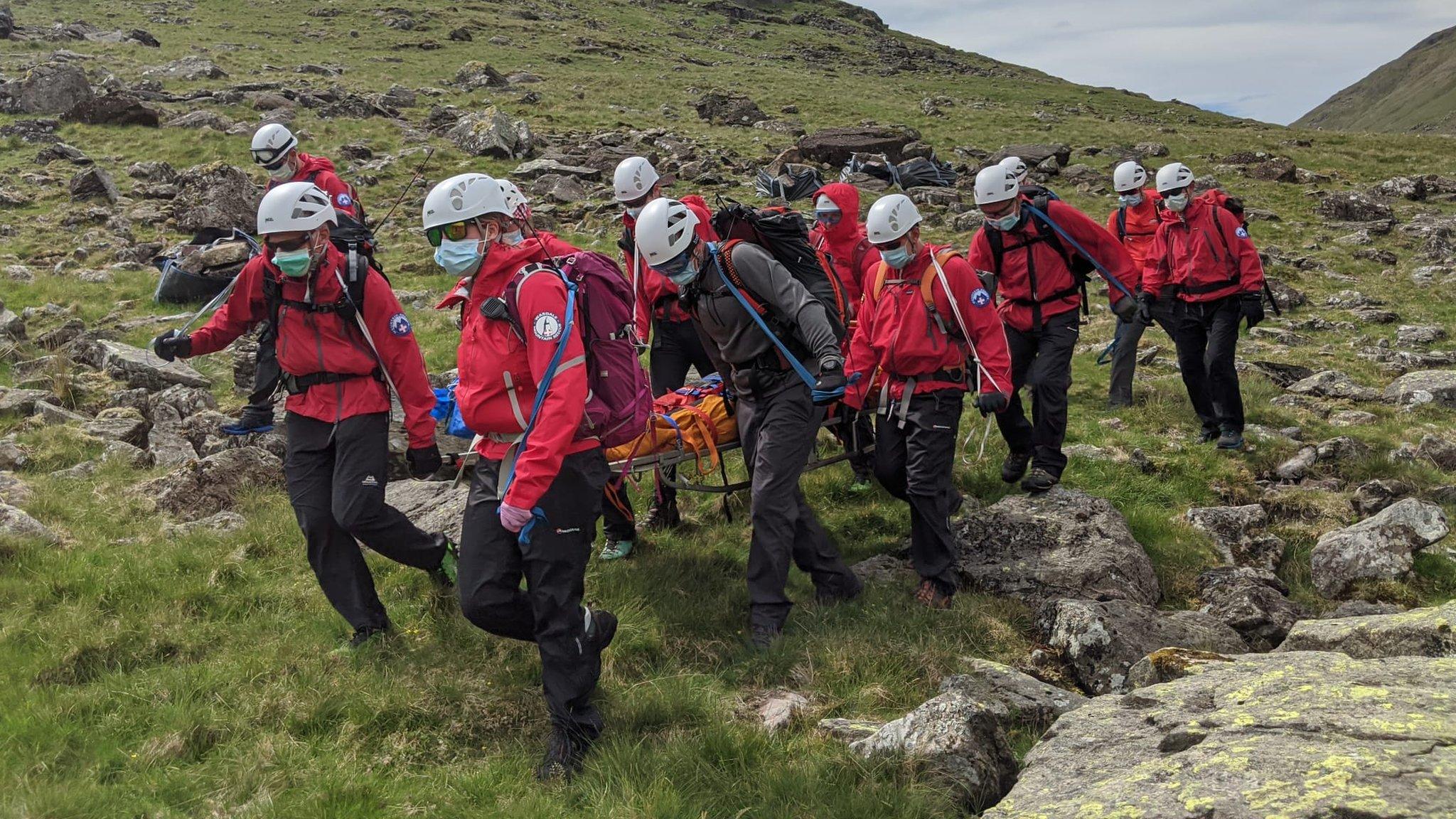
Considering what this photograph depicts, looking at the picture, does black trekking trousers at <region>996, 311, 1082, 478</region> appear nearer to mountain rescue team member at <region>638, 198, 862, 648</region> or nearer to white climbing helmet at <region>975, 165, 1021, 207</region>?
white climbing helmet at <region>975, 165, 1021, 207</region>

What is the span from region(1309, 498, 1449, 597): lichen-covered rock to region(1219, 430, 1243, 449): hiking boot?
8.52 feet

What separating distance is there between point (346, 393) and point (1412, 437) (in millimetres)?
12191

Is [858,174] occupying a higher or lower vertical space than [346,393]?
higher

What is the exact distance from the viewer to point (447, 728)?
559cm

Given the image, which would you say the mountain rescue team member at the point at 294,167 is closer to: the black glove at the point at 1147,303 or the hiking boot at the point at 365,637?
the hiking boot at the point at 365,637

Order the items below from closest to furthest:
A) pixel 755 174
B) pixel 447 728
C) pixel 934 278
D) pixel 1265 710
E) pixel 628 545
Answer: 1. pixel 1265 710
2. pixel 447 728
3. pixel 934 278
4. pixel 628 545
5. pixel 755 174

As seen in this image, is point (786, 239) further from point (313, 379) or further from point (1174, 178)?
point (1174, 178)

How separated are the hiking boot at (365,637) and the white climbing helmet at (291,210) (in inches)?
→ 110

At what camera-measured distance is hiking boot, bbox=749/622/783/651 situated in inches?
263

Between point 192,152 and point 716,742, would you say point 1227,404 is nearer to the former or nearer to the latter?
point 716,742

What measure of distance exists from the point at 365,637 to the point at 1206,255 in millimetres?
10026

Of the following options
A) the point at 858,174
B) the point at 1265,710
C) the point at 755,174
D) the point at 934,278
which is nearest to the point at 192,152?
the point at 755,174

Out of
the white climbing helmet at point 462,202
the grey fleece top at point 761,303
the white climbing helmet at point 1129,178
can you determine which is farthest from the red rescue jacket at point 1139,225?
the white climbing helmet at point 462,202

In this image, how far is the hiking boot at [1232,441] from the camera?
437 inches
